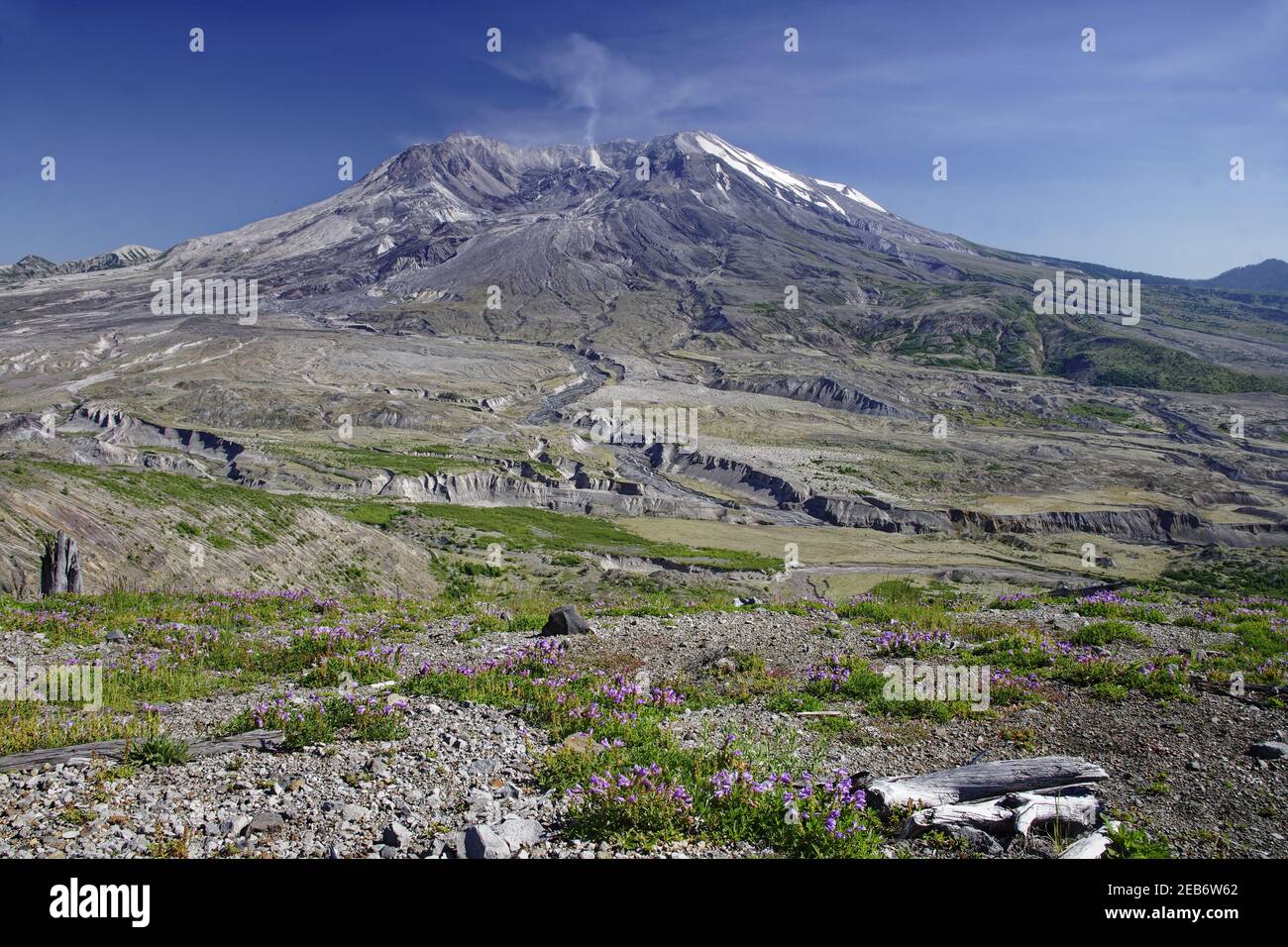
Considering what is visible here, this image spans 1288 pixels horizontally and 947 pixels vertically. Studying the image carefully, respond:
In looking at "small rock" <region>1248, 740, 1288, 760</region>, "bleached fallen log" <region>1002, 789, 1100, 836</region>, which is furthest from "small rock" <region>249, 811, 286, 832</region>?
"small rock" <region>1248, 740, 1288, 760</region>

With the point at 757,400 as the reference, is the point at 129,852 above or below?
below

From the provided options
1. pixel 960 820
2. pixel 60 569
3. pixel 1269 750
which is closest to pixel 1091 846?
pixel 960 820

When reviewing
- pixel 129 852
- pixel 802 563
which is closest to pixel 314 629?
pixel 129 852

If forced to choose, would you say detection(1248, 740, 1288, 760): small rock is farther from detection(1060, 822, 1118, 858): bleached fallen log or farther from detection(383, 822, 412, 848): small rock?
detection(383, 822, 412, 848): small rock

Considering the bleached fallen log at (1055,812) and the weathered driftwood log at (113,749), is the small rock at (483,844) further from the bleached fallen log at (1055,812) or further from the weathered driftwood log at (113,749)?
the bleached fallen log at (1055,812)

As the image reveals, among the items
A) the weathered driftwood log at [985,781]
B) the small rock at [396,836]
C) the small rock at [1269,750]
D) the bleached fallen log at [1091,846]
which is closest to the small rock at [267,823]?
the small rock at [396,836]
